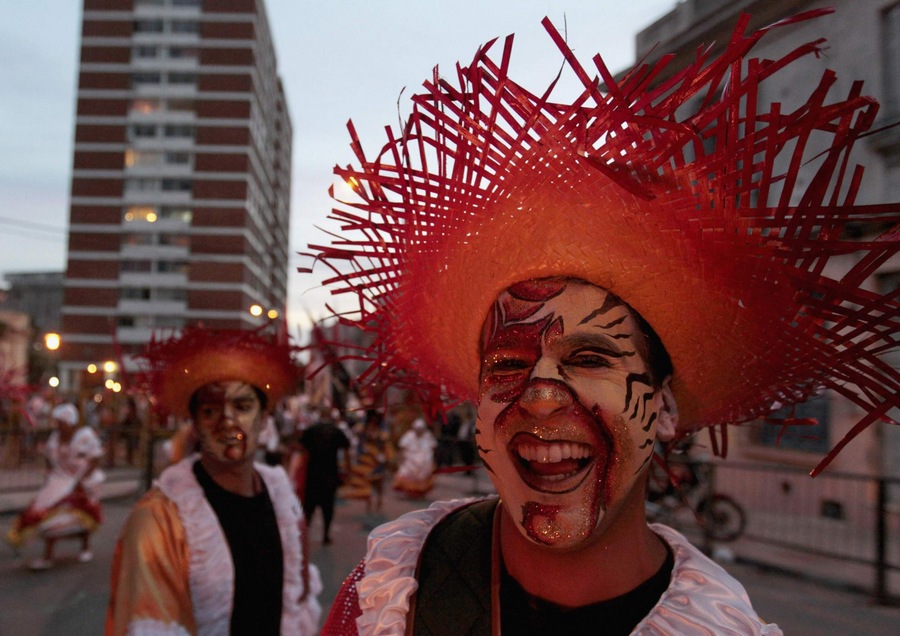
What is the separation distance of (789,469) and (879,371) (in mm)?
6397

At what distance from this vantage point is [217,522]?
9.66 ft

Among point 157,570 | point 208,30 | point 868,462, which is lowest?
point 868,462

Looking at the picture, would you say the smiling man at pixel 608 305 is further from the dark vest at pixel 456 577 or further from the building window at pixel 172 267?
the building window at pixel 172 267

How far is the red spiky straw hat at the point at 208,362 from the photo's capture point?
3.39m

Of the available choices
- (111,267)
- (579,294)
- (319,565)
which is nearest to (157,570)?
(579,294)

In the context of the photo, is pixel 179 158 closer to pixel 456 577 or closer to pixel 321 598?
pixel 321 598

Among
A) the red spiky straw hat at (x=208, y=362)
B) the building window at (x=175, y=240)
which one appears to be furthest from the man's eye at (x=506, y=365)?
the building window at (x=175, y=240)

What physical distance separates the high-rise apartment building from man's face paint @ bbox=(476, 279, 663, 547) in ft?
153

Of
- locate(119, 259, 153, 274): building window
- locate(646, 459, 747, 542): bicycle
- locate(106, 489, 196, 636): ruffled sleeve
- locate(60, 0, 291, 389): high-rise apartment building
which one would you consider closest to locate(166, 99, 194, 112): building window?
locate(60, 0, 291, 389): high-rise apartment building

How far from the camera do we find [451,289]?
1.67m

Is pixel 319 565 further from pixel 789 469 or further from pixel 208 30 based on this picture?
pixel 208 30

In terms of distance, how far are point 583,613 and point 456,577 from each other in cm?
31

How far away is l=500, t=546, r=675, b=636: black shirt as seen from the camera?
1.47 metres

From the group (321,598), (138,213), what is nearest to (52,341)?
(321,598)
